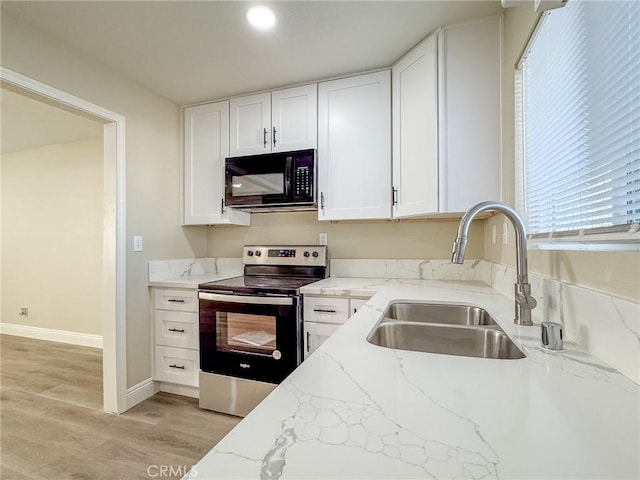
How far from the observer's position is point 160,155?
2498mm

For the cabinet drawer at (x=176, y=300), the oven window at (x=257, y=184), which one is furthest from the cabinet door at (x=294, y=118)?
the cabinet drawer at (x=176, y=300)

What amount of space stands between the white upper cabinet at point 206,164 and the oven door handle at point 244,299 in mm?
701

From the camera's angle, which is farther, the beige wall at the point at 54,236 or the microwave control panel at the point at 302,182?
the beige wall at the point at 54,236

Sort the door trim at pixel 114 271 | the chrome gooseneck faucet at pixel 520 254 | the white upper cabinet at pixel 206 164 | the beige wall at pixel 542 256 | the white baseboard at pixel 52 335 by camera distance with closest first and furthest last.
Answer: the beige wall at pixel 542 256
the chrome gooseneck faucet at pixel 520 254
the door trim at pixel 114 271
the white upper cabinet at pixel 206 164
the white baseboard at pixel 52 335

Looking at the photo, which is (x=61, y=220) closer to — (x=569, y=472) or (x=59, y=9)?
(x=59, y=9)

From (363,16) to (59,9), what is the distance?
5.16 feet

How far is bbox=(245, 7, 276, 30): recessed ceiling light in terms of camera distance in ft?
5.22

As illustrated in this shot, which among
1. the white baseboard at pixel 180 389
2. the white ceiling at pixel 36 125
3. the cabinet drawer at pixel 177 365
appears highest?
the white ceiling at pixel 36 125

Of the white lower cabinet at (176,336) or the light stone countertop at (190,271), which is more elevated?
the light stone countertop at (190,271)

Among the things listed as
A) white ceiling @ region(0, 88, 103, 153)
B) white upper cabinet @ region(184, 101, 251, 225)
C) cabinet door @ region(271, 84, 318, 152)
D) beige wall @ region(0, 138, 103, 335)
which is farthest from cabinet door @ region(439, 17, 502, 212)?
beige wall @ region(0, 138, 103, 335)

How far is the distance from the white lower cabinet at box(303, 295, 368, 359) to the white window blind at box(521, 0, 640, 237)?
1.05m

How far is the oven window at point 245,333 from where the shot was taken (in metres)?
1.98

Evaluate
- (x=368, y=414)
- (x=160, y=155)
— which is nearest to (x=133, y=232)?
(x=160, y=155)

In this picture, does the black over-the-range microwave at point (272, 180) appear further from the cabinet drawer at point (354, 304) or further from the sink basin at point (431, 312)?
the sink basin at point (431, 312)
